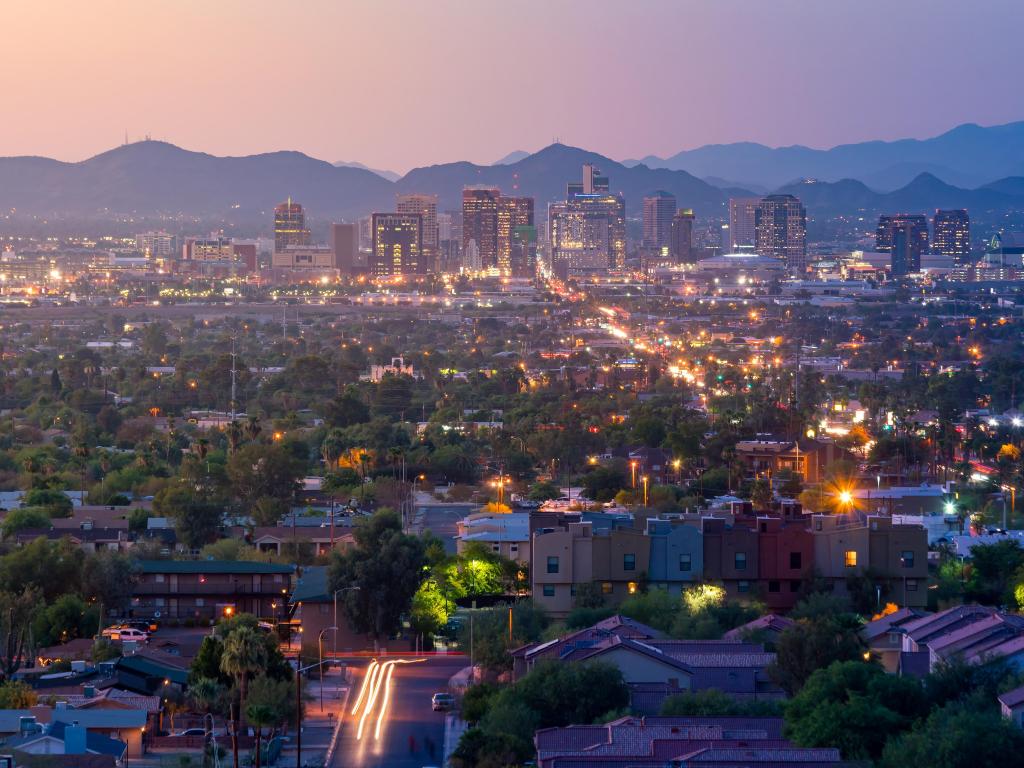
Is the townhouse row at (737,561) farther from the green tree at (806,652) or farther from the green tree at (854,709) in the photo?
the green tree at (854,709)

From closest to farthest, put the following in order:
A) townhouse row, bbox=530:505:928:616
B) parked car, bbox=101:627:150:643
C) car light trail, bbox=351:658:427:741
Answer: car light trail, bbox=351:658:427:741
parked car, bbox=101:627:150:643
townhouse row, bbox=530:505:928:616

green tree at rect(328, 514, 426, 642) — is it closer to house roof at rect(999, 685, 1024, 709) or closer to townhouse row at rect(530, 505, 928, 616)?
townhouse row at rect(530, 505, 928, 616)

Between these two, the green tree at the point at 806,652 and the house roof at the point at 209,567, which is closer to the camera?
the green tree at the point at 806,652

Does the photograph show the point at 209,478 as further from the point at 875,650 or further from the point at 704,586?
the point at 875,650

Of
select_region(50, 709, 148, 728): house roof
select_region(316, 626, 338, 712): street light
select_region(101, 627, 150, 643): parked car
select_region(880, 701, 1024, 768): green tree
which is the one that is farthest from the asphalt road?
select_region(880, 701, 1024, 768): green tree

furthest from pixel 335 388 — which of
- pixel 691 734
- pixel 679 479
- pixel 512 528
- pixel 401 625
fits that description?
pixel 691 734

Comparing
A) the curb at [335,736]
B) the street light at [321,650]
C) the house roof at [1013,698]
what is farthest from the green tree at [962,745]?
the street light at [321,650]

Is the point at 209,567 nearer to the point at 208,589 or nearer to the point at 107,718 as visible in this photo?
the point at 208,589
